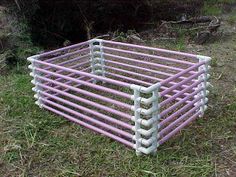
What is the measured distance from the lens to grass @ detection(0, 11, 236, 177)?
10.2 feet

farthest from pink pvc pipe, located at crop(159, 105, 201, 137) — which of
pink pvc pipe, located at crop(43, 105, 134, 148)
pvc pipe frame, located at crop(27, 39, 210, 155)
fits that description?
pink pvc pipe, located at crop(43, 105, 134, 148)

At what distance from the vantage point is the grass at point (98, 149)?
3.12 metres

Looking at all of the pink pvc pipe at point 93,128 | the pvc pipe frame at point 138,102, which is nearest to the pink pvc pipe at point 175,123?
the pvc pipe frame at point 138,102

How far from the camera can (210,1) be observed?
33.8 ft

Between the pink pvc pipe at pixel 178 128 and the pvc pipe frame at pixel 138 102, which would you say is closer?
the pvc pipe frame at pixel 138 102

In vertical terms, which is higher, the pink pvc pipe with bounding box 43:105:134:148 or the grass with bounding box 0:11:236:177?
the pink pvc pipe with bounding box 43:105:134:148

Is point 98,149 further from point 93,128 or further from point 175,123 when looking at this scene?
point 175,123

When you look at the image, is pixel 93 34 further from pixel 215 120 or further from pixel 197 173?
pixel 197 173

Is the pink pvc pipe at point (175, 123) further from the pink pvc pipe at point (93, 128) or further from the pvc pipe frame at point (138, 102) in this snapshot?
the pink pvc pipe at point (93, 128)

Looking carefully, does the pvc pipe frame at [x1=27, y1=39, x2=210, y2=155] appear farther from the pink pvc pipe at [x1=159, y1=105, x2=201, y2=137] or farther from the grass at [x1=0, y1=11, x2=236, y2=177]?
the grass at [x1=0, y1=11, x2=236, y2=177]

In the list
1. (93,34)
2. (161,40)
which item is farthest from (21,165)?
(93,34)

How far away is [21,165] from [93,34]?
5746 millimetres

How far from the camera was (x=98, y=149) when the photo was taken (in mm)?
3438

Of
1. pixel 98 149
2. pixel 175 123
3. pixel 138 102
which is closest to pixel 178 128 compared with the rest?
pixel 175 123
